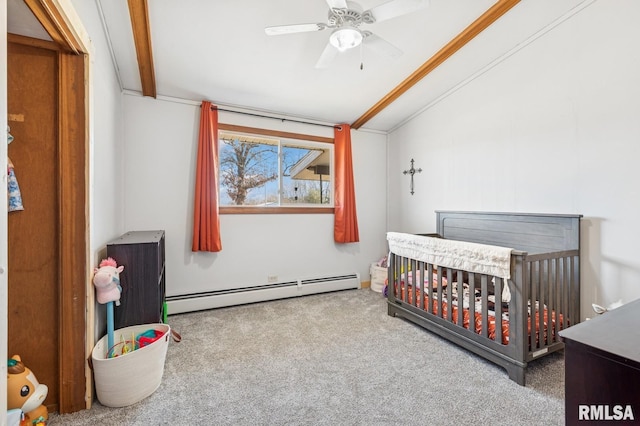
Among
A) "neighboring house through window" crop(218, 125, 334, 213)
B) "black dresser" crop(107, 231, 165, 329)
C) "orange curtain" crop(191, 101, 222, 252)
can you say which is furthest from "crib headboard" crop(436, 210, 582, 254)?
"black dresser" crop(107, 231, 165, 329)

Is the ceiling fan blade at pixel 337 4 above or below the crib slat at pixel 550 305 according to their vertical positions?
above

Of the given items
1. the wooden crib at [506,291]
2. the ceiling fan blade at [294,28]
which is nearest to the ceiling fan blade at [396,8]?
the ceiling fan blade at [294,28]

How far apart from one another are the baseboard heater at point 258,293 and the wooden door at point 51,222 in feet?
4.68

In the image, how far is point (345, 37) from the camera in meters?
1.81

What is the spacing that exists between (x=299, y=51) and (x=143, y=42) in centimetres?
117

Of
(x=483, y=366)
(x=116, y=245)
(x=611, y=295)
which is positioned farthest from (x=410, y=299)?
(x=116, y=245)

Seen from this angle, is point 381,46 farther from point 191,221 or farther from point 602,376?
point 191,221

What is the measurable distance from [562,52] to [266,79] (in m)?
2.52

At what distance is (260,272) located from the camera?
11.0 feet

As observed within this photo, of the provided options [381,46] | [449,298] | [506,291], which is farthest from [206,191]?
[506,291]

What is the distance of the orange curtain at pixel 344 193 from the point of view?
3.71 meters

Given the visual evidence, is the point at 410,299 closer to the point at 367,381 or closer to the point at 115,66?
the point at 367,381

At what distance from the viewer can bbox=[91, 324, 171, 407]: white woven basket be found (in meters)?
1.55

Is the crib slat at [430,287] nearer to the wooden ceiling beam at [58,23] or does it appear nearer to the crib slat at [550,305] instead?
the crib slat at [550,305]
